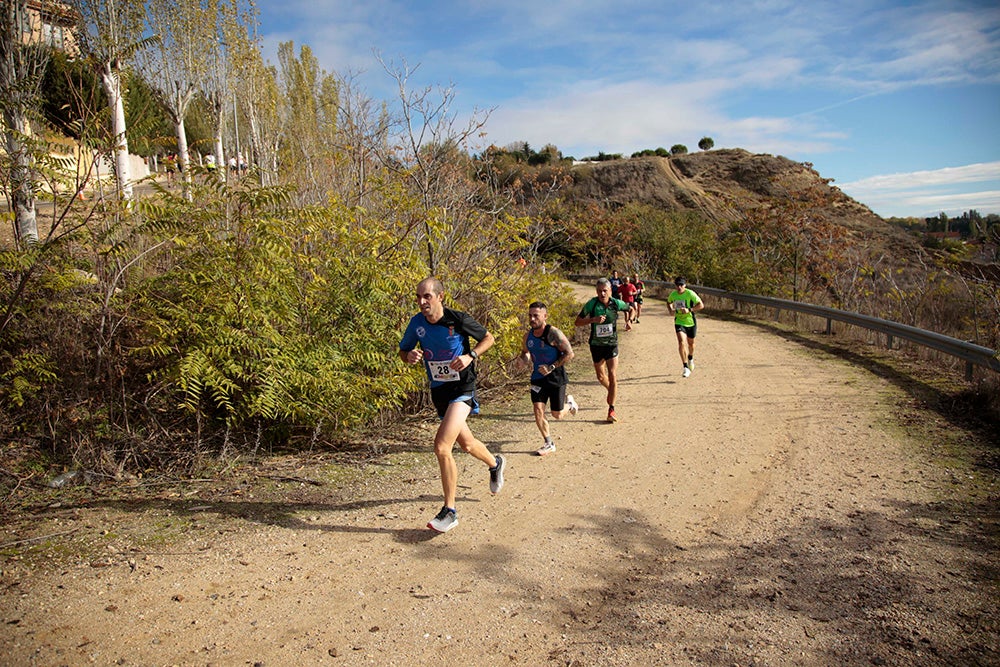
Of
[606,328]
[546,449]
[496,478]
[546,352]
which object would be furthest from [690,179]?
[496,478]

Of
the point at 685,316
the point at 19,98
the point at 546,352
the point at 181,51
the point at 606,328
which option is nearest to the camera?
the point at 19,98

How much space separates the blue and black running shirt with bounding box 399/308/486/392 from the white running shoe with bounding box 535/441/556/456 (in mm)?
2147

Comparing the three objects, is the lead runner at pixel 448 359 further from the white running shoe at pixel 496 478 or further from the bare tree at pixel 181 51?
the bare tree at pixel 181 51

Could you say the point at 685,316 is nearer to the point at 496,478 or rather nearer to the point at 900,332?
the point at 900,332

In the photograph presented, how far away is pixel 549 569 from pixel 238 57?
2500cm

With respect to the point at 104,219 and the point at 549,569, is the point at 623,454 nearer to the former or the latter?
the point at 549,569

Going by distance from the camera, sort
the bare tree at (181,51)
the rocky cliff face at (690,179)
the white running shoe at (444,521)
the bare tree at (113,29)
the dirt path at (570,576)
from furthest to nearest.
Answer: the rocky cliff face at (690,179)
the bare tree at (181,51)
the bare tree at (113,29)
the white running shoe at (444,521)
the dirt path at (570,576)

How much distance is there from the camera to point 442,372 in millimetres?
5387

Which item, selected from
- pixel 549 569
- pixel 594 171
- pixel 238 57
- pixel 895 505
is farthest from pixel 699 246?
pixel 594 171

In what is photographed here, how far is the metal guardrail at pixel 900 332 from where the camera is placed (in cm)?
865

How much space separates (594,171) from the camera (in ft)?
185

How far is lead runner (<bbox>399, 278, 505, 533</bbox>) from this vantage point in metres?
5.20

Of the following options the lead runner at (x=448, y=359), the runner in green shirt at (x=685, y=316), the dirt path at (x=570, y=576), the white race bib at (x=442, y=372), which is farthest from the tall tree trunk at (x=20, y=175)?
the runner in green shirt at (x=685, y=316)

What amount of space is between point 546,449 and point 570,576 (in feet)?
9.64
